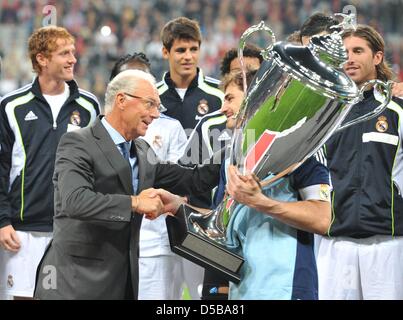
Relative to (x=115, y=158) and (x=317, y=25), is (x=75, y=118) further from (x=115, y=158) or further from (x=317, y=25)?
(x=115, y=158)

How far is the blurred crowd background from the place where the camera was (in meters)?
13.6

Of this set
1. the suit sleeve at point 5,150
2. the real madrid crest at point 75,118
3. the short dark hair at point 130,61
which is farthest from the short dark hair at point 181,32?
the suit sleeve at point 5,150

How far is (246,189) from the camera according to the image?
3.36 metres

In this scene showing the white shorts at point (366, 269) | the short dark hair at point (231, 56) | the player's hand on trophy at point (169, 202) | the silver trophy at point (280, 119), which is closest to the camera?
the silver trophy at point (280, 119)

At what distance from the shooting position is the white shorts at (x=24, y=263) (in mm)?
5715

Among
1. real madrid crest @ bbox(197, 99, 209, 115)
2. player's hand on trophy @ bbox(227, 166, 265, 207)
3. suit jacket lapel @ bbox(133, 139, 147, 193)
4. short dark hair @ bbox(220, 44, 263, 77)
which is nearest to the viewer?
player's hand on trophy @ bbox(227, 166, 265, 207)

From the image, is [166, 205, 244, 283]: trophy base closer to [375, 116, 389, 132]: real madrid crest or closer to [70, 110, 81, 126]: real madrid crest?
[375, 116, 389, 132]: real madrid crest

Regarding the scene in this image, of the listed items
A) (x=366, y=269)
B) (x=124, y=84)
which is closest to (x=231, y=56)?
(x=366, y=269)

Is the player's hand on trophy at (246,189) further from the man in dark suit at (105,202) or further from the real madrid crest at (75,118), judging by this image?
the real madrid crest at (75,118)

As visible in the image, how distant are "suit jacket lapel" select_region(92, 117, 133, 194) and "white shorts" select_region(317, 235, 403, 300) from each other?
189cm

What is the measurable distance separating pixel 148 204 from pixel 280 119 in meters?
0.66

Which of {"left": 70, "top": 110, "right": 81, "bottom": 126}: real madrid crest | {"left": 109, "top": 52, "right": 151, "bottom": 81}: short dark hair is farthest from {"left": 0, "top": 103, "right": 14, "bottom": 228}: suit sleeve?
{"left": 109, "top": 52, "right": 151, "bottom": 81}: short dark hair

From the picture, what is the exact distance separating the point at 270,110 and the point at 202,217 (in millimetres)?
584

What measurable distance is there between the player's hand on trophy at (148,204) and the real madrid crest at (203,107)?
2394 millimetres
